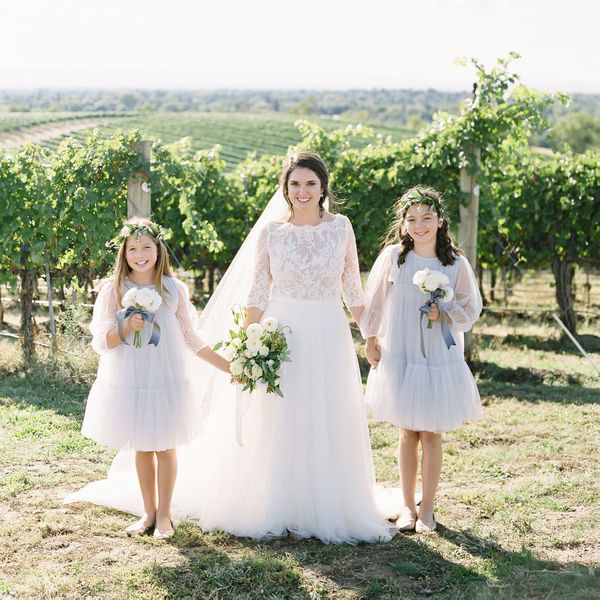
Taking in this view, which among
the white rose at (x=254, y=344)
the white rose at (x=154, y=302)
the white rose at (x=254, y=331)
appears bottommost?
the white rose at (x=254, y=344)

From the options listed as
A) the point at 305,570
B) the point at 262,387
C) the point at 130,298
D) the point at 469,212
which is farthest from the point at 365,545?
the point at 469,212

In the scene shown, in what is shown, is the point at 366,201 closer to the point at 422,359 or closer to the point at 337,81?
the point at 422,359

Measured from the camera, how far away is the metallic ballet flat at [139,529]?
13.5 feet

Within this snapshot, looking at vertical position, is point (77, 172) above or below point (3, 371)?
above

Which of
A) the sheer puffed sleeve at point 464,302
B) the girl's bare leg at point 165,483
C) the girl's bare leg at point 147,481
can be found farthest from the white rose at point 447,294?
the girl's bare leg at point 147,481

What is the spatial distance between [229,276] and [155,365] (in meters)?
0.76

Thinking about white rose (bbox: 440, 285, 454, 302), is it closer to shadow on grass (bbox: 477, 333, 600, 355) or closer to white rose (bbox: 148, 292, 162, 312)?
white rose (bbox: 148, 292, 162, 312)

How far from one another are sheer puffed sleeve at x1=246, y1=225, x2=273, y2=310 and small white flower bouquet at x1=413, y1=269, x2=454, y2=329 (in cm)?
77

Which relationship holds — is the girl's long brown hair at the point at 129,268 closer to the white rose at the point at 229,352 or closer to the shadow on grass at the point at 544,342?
the white rose at the point at 229,352

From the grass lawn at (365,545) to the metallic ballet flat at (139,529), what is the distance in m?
0.05

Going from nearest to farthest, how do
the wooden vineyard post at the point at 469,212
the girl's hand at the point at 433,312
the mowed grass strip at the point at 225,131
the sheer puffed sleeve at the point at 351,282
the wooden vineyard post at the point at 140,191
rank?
the girl's hand at the point at 433,312 → the sheer puffed sleeve at the point at 351,282 → the wooden vineyard post at the point at 140,191 → the wooden vineyard post at the point at 469,212 → the mowed grass strip at the point at 225,131

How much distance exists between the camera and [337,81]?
5827 inches

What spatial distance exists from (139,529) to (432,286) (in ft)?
6.24

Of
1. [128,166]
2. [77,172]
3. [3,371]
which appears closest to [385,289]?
[128,166]
